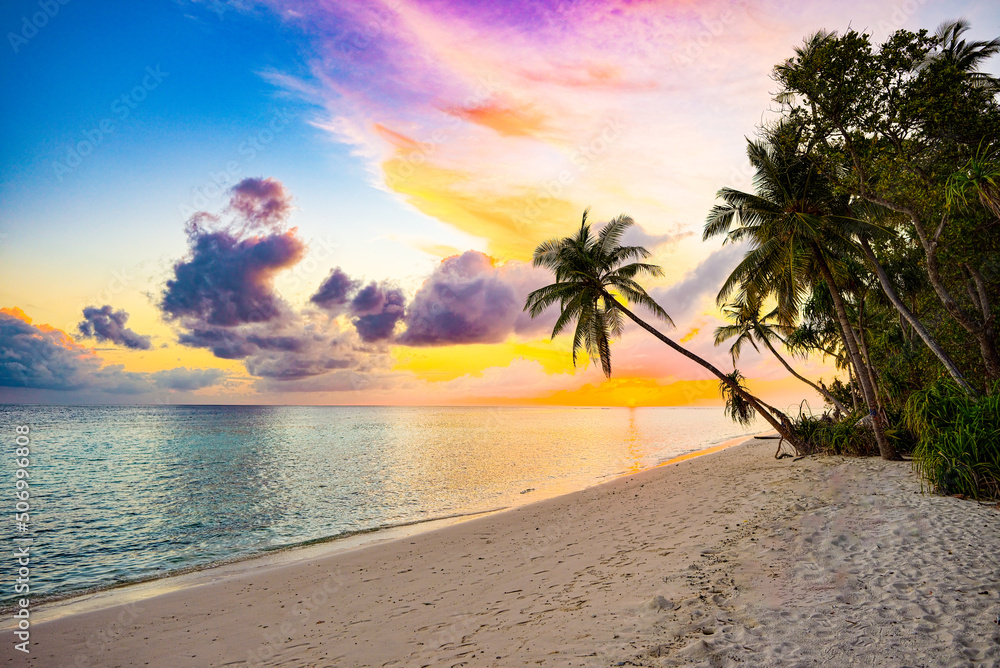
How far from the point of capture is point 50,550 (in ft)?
45.0

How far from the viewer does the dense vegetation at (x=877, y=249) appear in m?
10.3

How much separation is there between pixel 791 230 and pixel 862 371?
548cm

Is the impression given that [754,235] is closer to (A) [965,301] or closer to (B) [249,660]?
(A) [965,301]

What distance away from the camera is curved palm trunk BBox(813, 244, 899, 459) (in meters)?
14.8

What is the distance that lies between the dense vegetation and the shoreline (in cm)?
1098

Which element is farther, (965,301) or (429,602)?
(965,301)

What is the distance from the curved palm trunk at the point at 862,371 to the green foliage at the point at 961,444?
5468 millimetres

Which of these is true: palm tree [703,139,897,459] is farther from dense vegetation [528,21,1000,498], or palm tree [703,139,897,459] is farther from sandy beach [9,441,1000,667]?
sandy beach [9,441,1000,667]

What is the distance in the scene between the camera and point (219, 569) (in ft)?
39.5

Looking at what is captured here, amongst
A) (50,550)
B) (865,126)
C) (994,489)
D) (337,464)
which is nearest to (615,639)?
(994,489)

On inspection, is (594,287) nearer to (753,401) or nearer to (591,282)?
(591,282)

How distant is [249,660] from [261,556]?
25.2 feet

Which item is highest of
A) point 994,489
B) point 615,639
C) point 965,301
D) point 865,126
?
point 865,126

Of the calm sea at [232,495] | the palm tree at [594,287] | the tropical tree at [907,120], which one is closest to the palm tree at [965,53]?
the tropical tree at [907,120]
